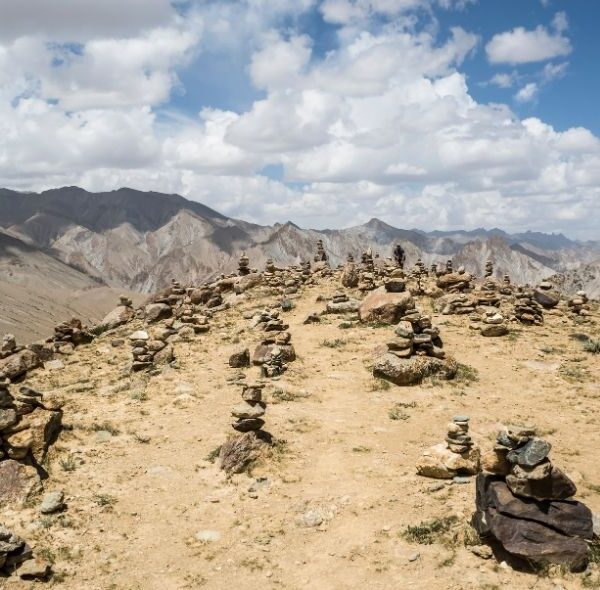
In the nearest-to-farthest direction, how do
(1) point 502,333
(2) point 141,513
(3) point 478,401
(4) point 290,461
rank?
1. (2) point 141,513
2. (4) point 290,461
3. (3) point 478,401
4. (1) point 502,333

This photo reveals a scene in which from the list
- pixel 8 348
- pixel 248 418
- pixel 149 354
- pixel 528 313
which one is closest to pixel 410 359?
pixel 248 418

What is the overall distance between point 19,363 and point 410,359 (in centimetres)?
2251

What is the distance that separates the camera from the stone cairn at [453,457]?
56.7ft

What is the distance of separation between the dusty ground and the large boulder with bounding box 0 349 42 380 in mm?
1303

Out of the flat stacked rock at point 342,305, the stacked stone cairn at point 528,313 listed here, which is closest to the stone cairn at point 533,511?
the stacked stone cairn at point 528,313

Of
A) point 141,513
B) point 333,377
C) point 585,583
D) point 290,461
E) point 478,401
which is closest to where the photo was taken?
point 585,583

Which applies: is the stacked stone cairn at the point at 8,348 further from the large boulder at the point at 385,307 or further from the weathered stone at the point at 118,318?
the large boulder at the point at 385,307

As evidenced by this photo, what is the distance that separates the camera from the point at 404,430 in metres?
21.9

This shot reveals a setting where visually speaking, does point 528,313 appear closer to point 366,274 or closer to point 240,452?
point 366,274

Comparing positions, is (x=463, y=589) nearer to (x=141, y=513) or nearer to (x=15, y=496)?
(x=141, y=513)

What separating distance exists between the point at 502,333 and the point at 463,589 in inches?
975

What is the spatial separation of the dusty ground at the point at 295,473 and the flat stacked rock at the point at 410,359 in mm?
753

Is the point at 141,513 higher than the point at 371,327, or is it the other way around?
the point at 371,327

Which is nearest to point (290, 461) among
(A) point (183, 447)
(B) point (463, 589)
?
(A) point (183, 447)
